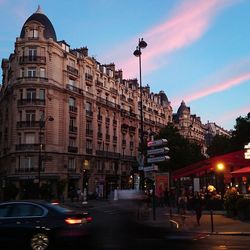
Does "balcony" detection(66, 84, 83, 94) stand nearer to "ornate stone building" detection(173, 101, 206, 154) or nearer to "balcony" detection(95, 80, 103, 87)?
"balcony" detection(95, 80, 103, 87)

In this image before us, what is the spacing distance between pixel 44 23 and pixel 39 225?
185ft

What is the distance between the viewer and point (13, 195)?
Result: 52.6 m

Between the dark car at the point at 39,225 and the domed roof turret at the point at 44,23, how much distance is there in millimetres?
54461

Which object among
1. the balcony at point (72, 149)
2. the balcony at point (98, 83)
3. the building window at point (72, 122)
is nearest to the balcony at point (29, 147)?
the balcony at point (72, 149)

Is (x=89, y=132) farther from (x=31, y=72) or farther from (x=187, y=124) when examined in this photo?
(x=187, y=124)

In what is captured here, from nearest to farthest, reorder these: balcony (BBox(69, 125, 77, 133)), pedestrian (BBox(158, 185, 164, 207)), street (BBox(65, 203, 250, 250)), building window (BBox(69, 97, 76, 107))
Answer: street (BBox(65, 203, 250, 250)) → pedestrian (BBox(158, 185, 164, 207)) → balcony (BBox(69, 125, 77, 133)) → building window (BBox(69, 97, 76, 107))

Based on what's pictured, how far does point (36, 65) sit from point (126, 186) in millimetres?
29895

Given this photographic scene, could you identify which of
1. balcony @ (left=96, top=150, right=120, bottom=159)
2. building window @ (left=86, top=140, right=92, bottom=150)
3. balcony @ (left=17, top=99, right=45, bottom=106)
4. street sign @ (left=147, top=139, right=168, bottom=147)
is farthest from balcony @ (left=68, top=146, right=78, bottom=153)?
street sign @ (left=147, top=139, right=168, bottom=147)

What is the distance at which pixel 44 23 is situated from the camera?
6425cm

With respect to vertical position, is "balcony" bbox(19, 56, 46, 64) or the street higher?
"balcony" bbox(19, 56, 46, 64)

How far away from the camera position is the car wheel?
36.5 feet

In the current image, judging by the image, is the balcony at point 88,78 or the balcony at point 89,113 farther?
the balcony at point 88,78

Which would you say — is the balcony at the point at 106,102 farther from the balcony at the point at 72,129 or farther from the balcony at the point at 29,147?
the balcony at the point at 29,147

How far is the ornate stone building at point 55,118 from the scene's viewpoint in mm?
59156
